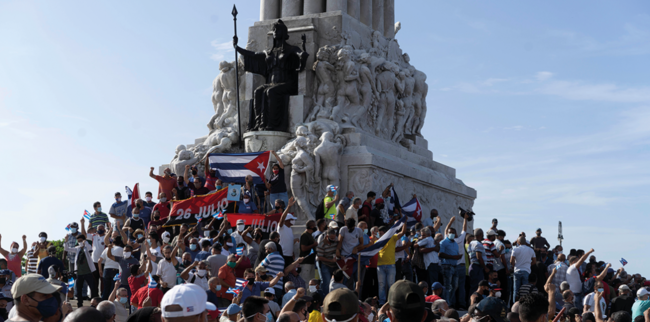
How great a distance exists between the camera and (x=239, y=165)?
2148 cm

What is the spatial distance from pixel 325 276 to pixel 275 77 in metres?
10.2

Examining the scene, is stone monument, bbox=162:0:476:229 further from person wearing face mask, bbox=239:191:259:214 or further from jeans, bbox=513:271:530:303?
jeans, bbox=513:271:530:303

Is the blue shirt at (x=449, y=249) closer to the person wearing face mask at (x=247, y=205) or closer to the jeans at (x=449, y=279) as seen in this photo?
the jeans at (x=449, y=279)

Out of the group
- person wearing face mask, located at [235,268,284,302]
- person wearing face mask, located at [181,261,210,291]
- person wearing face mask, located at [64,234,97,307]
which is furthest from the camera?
person wearing face mask, located at [64,234,97,307]

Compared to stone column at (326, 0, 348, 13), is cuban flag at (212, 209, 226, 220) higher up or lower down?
lower down

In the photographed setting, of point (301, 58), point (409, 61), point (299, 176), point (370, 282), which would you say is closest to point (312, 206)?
point (299, 176)

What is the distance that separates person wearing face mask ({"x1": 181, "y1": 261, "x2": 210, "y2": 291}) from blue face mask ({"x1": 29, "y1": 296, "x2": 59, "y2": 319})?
7.22 meters

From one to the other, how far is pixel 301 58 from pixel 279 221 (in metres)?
8.21

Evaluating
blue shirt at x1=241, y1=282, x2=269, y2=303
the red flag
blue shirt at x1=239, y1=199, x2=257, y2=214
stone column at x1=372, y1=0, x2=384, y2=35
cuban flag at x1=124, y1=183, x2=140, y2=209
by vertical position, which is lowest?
blue shirt at x1=241, y1=282, x2=269, y2=303

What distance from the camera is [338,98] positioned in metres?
23.9

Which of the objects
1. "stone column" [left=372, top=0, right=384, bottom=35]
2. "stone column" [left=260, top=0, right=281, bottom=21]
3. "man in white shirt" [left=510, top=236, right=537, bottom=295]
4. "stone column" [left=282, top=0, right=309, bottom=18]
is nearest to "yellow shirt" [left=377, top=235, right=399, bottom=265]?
"man in white shirt" [left=510, top=236, right=537, bottom=295]

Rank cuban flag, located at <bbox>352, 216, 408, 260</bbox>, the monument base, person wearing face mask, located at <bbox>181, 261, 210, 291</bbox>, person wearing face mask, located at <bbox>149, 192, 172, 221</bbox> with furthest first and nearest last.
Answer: the monument base → person wearing face mask, located at <bbox>149, 192, 172, 221</bbox> → cuban flag, located at <bbox>352, 216, 408, 260</bbox> → person wearing face mask, located at <bbox>181, 261, 210, 291</bbox>

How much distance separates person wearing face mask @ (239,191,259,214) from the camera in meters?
19.1

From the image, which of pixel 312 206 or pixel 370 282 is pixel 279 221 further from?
pixel 312 206
